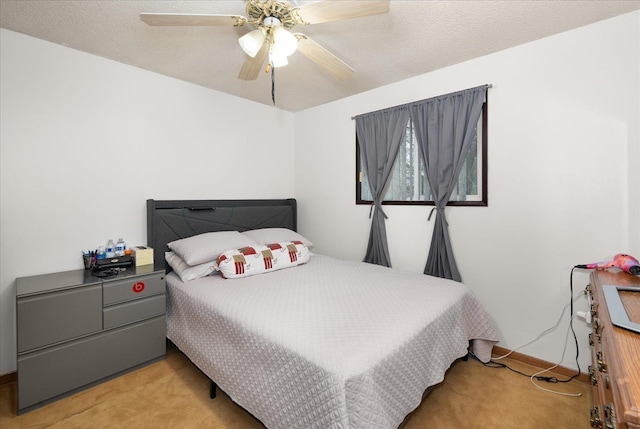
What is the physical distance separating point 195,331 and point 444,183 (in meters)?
2.35

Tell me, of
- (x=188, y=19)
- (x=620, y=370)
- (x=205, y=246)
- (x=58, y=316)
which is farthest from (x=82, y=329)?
(x=620, y=370)

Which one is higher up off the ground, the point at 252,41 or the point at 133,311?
the point at 252,41

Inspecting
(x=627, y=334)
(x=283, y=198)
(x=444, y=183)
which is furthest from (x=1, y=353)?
(x=444, y=183)

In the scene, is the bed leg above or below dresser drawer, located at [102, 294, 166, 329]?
below

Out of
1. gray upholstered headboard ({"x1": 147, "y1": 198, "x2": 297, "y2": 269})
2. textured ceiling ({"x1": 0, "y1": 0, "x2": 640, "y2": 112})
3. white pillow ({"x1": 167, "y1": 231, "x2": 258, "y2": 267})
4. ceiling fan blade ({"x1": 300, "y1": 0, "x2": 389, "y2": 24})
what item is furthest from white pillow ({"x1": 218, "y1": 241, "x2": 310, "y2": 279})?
ceiling fan blade ({"x1": 300, "y1": 0, "x2": 389, "y2": 24})

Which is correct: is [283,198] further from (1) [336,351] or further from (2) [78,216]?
(1) [336,351]

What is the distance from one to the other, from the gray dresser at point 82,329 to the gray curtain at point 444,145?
238 centimetres

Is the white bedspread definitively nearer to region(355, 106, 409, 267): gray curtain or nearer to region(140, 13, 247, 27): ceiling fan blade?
region(355, 106, 409, 267): gray curtain

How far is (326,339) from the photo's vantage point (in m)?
1.35

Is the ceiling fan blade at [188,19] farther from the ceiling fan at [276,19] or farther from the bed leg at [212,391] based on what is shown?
the bed leg at [212,391]

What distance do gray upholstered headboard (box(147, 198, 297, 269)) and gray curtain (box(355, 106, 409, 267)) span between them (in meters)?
1.15

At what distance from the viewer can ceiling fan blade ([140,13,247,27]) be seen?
1500 millimetres

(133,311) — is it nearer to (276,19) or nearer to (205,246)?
(205,246)

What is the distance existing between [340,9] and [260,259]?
186cm
